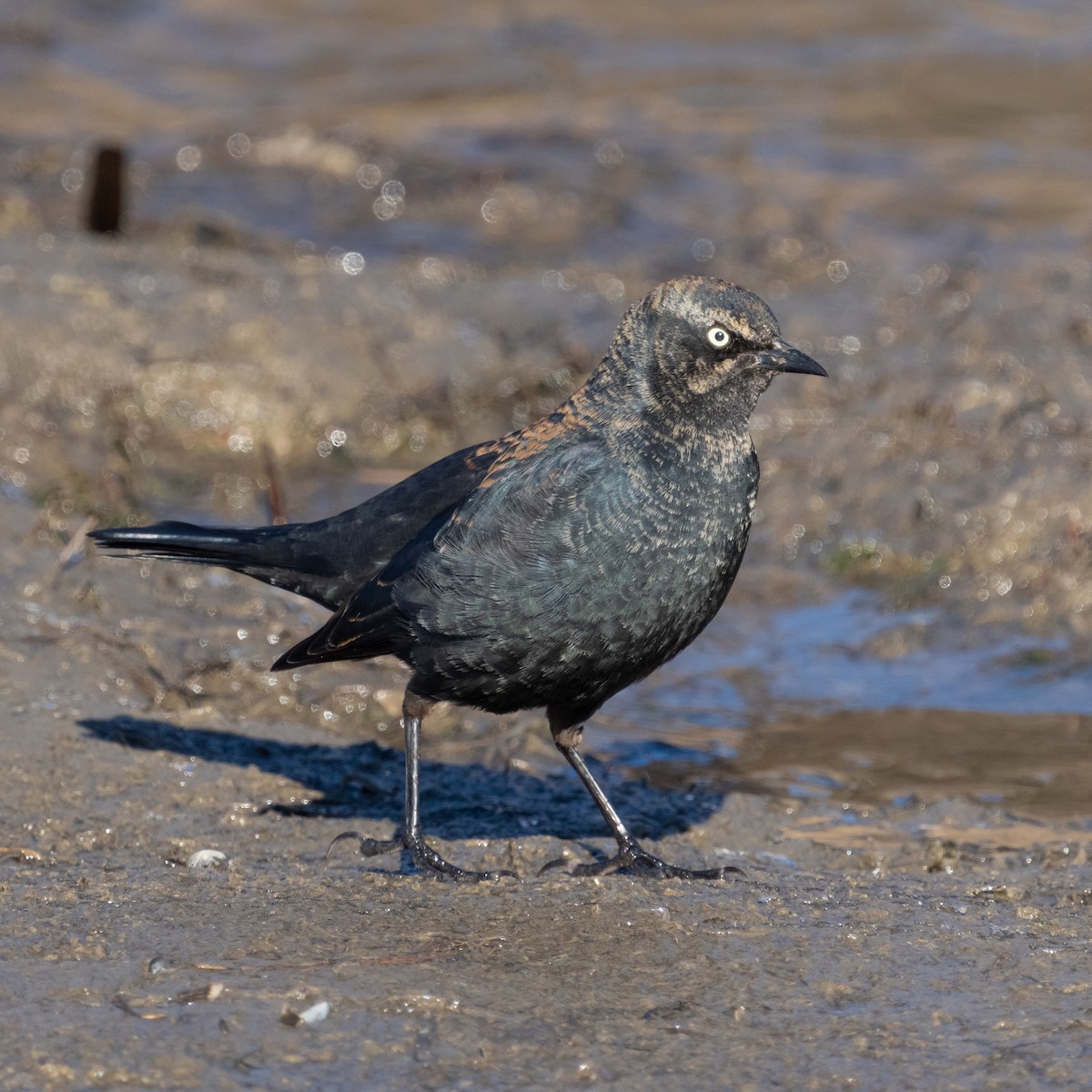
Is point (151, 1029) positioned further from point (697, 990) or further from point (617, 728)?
point (617, 728)

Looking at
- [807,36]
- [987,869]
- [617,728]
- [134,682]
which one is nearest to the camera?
[987,869]

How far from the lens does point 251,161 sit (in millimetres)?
13031

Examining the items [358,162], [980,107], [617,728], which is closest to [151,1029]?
[617,728]

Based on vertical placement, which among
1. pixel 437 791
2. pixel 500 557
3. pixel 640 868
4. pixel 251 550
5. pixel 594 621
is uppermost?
pixel 500 557

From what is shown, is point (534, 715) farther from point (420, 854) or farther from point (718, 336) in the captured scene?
point (718, 336)

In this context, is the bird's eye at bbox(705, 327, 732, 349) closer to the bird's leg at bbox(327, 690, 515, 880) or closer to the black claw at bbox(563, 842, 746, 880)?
the bird's leg at bbox(327, 690, 515, 880)

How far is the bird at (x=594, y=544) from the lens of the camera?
4816 millimetres

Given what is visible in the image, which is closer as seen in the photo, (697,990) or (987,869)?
(697,990)

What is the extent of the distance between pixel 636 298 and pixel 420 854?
5.97 m

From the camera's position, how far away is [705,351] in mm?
4996

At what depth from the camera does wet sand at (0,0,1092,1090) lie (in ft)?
12.7

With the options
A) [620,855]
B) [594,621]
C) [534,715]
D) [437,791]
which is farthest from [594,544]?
[534,715]

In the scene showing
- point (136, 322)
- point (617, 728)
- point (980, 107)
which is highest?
point (980, 107)

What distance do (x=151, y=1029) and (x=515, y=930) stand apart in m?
1.01
